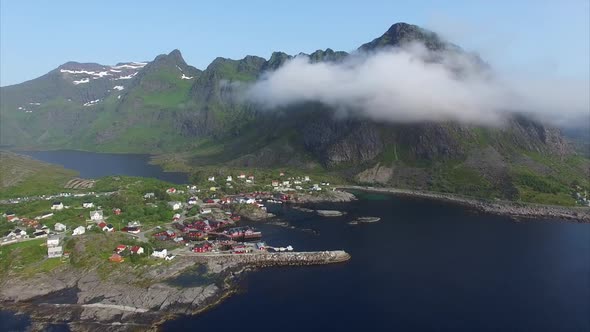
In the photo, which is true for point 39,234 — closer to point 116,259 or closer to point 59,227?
point 59,227

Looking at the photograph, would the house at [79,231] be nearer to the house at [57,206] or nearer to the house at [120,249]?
the house at [120,249]

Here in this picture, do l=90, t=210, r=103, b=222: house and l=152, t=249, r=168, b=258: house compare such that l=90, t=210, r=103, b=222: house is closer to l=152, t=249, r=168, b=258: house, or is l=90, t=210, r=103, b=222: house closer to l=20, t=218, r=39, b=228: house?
l=20, t=218, r=39, b=228: house

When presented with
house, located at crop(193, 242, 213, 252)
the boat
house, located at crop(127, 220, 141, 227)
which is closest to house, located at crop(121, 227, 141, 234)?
house, located at crop(127, 220, 141, 227)

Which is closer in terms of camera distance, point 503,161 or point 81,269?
point 81,269

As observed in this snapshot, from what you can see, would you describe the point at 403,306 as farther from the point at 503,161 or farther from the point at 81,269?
the point at 503,161

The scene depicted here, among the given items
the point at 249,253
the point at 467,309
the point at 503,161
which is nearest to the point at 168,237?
the point at 249,253

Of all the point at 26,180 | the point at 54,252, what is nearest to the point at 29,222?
the point at 54,252
